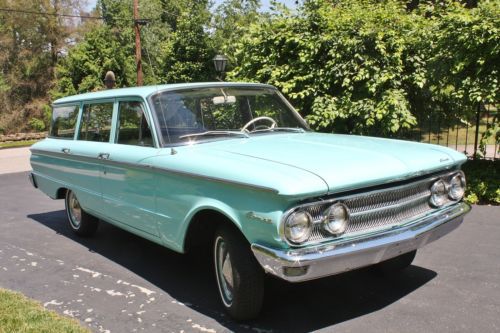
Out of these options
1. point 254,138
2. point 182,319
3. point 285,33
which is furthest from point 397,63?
point 182,319

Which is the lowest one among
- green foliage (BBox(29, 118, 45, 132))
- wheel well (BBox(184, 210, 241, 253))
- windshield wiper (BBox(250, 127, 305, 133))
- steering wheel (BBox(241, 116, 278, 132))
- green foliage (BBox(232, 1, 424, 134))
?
green foliage (BBox(29, 118, 45, 132))

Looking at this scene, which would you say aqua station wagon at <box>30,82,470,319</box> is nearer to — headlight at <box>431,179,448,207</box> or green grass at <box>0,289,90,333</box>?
headlight at <box>431,179,448,207</box>

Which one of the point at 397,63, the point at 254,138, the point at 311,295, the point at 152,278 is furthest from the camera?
the point at 397,63

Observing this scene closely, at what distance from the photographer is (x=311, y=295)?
4086 millimetres

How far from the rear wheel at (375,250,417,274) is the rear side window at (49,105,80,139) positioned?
149 inches

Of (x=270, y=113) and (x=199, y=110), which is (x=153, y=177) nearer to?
(x=199, y=110)

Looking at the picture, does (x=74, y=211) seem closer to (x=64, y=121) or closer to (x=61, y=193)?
(x=61, y=193)

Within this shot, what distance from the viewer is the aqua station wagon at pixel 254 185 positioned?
122 inches

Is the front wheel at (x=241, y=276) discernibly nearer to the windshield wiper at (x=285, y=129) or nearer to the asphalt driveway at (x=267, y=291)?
the asphalt driveway at (x=267, y=291)

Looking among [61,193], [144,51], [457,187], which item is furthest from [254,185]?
[144,51]

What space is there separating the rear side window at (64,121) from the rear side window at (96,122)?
265 millimetres

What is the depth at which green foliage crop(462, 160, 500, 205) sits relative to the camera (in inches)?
273

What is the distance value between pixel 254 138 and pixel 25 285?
255cm

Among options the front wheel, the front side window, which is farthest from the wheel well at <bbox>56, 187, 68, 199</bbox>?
the front wheel
